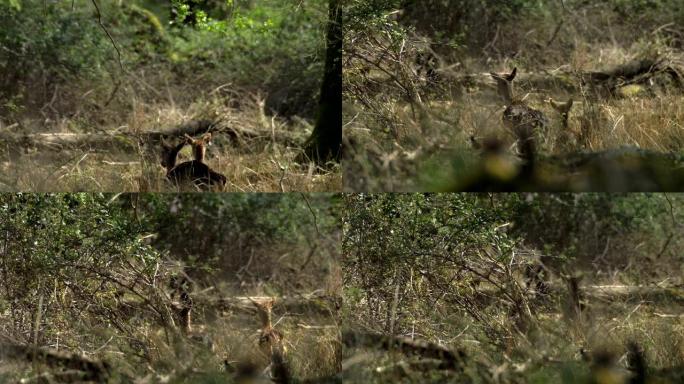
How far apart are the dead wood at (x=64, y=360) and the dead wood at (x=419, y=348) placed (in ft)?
4.88

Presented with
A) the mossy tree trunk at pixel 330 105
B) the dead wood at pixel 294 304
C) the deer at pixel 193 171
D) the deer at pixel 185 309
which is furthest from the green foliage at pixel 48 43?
the dead wood at pixel 294 304

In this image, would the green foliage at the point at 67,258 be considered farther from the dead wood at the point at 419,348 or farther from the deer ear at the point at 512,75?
the deer ear at the point at 512,75

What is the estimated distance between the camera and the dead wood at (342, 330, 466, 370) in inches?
208

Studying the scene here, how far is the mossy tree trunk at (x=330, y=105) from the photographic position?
5695 millimetres

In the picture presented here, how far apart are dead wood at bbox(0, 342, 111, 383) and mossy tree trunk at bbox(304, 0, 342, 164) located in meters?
1.70

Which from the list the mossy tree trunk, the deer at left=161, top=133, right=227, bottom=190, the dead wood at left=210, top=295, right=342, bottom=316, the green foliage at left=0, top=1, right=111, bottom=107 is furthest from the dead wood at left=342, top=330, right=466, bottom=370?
the green foliage at left=0, top=1, right=111, bottom=107

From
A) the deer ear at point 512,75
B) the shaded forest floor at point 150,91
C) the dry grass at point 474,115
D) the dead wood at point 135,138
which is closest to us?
the dry grass at point 474,115

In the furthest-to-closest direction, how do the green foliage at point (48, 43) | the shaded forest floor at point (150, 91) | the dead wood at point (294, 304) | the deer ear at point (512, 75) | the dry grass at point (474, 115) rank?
the green foliage at point (48, 43) < the shaded forest floor at point (150, 91) < the dead wood at point (294, 304) < the deer ear at point (512, 75) < the dry grass at point (474, 115)

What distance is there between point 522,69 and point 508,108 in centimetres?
24

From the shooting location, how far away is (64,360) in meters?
5.57

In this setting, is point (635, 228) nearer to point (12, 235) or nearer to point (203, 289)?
point (203, 289)

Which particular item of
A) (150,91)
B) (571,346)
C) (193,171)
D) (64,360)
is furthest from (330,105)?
(64,360)

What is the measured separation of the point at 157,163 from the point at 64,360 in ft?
4.07

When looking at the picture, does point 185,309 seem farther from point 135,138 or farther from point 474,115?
point 474,115
